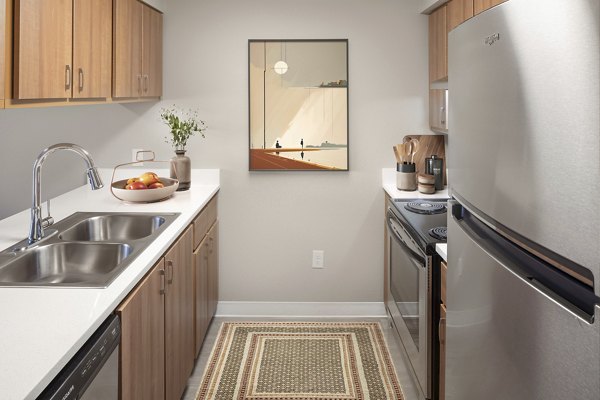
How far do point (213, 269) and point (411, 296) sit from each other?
1.43 metres

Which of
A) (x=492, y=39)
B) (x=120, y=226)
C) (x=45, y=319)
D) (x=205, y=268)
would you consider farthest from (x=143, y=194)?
(x=492, y=39)

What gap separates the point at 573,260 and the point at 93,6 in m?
2.33

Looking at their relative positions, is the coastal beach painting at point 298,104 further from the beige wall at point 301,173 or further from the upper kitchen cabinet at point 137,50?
the upper kitchen cabinet at point 137,50

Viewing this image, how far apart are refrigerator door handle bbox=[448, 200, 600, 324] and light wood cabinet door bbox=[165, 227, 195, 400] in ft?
4.61

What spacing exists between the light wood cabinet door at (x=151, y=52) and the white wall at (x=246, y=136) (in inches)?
3.8

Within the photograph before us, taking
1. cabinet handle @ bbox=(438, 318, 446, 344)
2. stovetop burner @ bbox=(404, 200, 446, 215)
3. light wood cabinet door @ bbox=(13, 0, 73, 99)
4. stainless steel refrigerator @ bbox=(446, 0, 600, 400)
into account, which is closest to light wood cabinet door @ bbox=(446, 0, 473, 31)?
stovetop burner @ bbox=(404, 200, 446, 215)

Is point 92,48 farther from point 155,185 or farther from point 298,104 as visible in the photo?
point 298,104

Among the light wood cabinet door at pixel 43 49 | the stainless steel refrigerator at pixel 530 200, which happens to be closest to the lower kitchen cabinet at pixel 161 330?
the light wood cabinet door at pixel 43 49

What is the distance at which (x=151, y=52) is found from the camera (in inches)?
136

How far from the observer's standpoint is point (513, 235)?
92 cm

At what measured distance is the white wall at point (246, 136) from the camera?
3.71 metres

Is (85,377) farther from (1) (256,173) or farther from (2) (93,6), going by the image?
(1) (256,173)

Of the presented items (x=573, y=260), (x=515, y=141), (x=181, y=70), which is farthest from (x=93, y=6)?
(x=573, y=260)

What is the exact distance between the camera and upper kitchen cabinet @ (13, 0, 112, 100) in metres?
1.86
